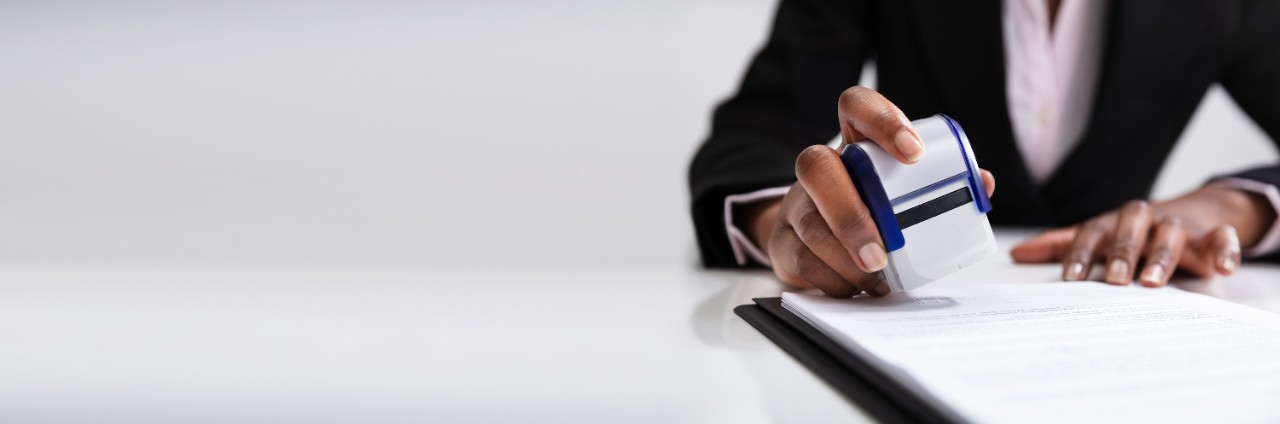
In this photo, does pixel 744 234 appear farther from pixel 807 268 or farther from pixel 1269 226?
pixel 1269 226

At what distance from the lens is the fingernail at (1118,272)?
0.56m

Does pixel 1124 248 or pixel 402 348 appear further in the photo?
pixel 1124 248

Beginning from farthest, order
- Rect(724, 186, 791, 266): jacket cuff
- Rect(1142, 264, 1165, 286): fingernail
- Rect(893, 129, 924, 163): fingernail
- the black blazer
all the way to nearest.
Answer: the black blazer
Rect(724, 186, 791, 266): jacket cuff
Rect(1142, 264, 1165, 286): fingernail
Rect(893, 129, 924, 163): fingernail

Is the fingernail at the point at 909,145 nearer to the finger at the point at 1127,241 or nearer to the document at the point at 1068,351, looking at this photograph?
the document at the point at 1068,351

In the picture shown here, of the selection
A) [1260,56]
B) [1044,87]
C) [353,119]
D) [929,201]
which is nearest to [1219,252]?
[929,201]

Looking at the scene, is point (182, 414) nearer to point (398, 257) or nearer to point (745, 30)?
point (398, 257)

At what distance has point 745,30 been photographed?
67.1 inches

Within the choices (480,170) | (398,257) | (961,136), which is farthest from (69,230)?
(961,136)

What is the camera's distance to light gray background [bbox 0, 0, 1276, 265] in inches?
37.5

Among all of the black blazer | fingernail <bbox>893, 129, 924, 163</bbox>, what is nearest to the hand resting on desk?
fingernail <bbox>893, 129, 924, 163</bbox>

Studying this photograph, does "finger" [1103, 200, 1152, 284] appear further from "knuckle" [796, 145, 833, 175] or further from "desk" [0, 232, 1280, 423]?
"knuckle" [796, 145, 833, 175]

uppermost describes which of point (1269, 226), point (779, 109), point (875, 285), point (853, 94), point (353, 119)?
point (353, 119)

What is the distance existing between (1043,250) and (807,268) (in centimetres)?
32

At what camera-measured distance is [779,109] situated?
0.91 m
